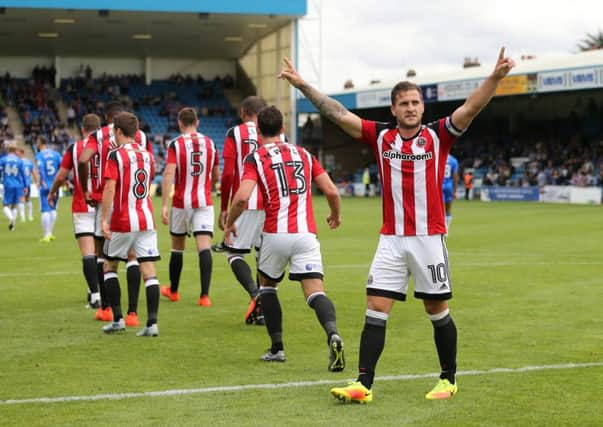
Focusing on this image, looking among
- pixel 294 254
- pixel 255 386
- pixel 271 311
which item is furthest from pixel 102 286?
pixel 255 386

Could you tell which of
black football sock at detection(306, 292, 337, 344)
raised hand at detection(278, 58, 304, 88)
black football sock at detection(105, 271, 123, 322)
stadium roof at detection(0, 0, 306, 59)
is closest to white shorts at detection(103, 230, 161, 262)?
black football sock at detection(105, 271, 123, 322)

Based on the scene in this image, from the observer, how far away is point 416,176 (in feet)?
22.5

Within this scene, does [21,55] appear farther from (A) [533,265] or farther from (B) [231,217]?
(B) [231,217]

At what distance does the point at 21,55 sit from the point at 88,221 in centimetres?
5452

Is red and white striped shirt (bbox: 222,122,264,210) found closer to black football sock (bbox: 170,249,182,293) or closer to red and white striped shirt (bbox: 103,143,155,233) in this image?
red and white striped shirt (bbox: 103,143,155,233)

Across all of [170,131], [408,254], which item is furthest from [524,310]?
[170,131]

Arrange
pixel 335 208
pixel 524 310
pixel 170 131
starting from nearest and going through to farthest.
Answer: pixel 335 208 < pixel 524 310 < pixel 170 131

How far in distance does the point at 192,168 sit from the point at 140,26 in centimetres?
4588

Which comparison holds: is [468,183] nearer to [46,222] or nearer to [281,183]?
[46,222]

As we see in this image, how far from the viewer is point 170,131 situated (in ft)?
197

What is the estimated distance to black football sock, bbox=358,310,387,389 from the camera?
6.79 meters

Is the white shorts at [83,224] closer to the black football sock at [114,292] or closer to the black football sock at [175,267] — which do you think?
the black football sock at [175,267]

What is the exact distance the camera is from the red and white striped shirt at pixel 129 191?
976 centimetres

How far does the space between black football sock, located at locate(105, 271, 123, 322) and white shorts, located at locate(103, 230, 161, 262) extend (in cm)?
35
